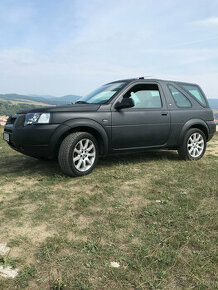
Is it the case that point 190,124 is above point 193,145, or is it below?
above

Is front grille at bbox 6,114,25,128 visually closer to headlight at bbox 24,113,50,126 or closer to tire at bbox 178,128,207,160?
headlight at bbox 24,113,50,126

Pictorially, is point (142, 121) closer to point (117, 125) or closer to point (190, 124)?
point (117, 125)

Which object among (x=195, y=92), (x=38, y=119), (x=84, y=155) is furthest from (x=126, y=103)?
(x=195, y=92)

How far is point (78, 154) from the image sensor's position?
178 inches

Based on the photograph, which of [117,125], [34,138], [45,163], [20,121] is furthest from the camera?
[45,163]

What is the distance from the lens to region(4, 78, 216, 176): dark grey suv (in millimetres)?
4336

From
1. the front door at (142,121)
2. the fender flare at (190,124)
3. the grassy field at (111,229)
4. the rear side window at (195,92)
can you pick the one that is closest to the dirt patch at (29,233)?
the grassy field at (111,229)

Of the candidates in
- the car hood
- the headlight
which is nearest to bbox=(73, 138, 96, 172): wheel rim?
the car hood

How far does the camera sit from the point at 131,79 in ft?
17.3

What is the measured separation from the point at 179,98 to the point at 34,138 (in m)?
3.29

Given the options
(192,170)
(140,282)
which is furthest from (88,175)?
(140,282)

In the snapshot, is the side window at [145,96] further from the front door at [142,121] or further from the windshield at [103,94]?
the windshield at [103,94]

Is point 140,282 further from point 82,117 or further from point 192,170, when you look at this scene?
point 192,170

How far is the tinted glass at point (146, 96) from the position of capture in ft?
17.0
